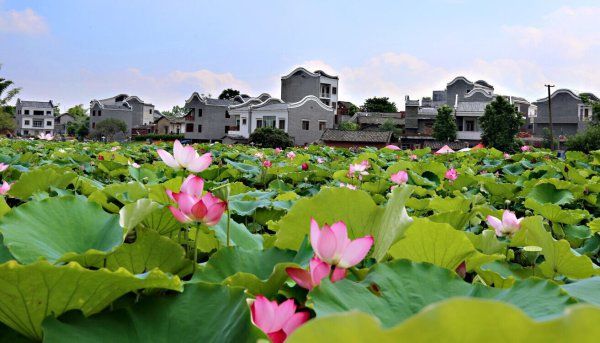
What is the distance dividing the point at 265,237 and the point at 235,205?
0.46 metres

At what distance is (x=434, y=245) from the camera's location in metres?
0.79

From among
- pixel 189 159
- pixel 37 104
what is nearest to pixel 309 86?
pixel 37 104

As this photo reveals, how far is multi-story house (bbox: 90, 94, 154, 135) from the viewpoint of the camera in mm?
49000

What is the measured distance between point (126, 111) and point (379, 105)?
896 inches

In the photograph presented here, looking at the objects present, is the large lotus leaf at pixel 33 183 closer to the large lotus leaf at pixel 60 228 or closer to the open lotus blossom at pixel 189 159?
the open lotus blossom at pixel 189 159

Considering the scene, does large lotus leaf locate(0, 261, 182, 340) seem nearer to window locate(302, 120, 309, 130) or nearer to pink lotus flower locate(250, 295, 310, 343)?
pink lotus flower locate(250, 295, 310, 343)

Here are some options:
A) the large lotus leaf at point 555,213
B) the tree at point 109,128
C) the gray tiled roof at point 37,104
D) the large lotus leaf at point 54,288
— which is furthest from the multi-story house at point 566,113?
the gray tiled roof at point 37,104

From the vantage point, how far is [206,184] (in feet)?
6.89

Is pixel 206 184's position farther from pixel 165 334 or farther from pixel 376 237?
pixel 165 334

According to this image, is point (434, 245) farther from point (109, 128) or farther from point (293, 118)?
point (109, 128)

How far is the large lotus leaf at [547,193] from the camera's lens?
7.98 feet

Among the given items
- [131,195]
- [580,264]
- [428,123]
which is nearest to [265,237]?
[131,195]

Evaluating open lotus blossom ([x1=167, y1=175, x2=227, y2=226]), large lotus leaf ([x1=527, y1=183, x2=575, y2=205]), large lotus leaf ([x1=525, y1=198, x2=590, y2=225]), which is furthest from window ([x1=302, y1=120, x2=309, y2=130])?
open lotus blossom ([x1=167, y1=175, x2=227, y2=226])

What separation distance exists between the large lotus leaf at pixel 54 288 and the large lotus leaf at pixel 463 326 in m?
0.27
